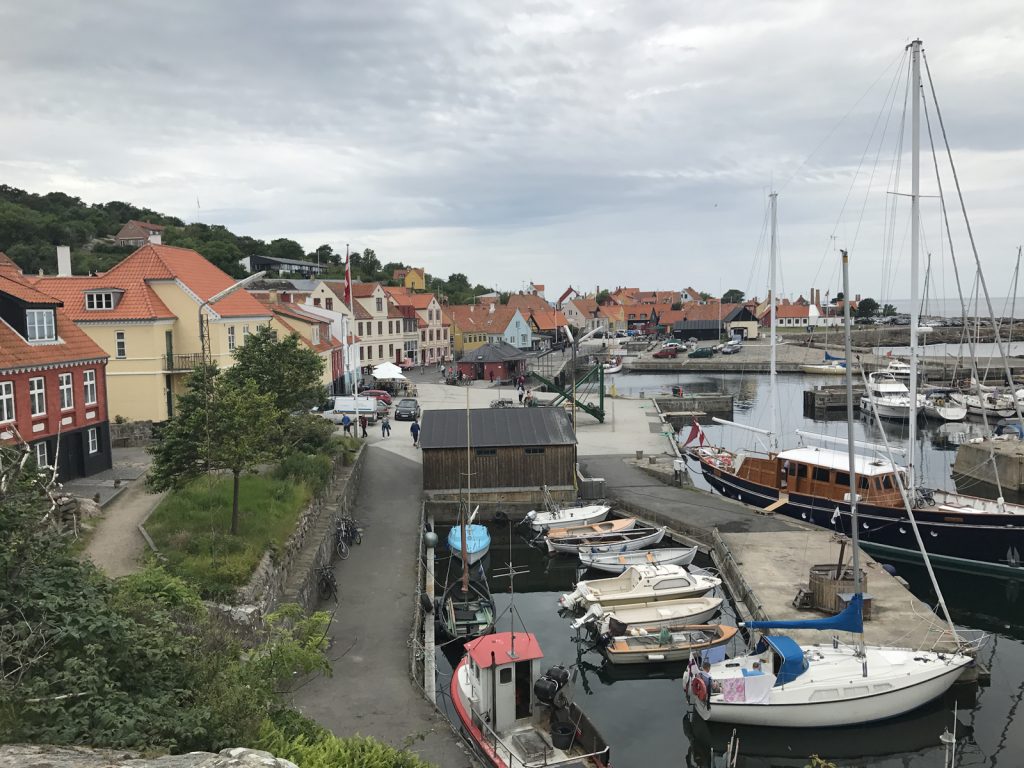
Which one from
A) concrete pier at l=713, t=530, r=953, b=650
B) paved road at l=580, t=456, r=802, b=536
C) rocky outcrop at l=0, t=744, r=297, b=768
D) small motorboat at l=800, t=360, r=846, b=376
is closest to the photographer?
rocky outcrop at l=0, t=744, r=297, b=768

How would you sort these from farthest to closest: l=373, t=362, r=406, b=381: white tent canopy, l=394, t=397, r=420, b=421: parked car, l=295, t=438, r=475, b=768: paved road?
1. l=373, t=362, r=406, b=381: white tent canopy
2. l=394, t=397, r=420, b=421: parked car
3. l=295, t=438, r=475, b=768: paved road

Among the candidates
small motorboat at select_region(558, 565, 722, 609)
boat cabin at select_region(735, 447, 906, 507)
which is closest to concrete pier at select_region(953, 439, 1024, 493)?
boat cabin at select_region(735, 447, 906, 507)

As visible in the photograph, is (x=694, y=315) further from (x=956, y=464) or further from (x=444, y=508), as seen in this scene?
(x=444, y=508)

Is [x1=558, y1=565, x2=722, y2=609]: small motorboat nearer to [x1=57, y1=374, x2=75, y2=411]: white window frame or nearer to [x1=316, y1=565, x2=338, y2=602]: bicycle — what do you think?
[x1=316, y1=565, x2=338, y2=602]: bicycle

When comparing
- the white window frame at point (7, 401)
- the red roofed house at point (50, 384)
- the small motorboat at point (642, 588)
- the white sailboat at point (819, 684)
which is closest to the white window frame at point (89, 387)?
the red roofed house at point (50, 384)

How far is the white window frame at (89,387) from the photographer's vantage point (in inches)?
1142

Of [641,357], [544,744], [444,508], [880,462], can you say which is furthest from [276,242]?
[544,744]

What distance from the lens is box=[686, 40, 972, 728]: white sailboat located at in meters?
19.1

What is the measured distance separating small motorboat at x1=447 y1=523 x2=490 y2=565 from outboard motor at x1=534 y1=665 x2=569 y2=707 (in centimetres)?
1200

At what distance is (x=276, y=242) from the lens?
438 feet

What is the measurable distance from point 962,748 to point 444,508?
22.5 m

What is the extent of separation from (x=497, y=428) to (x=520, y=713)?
66.5ft

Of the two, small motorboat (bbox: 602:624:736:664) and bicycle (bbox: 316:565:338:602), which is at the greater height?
bicycle (bbox: 316:565:338:602)

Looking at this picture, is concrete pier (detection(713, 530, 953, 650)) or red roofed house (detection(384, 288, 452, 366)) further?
red roofed house (detection(384, 288, 452, 366))
